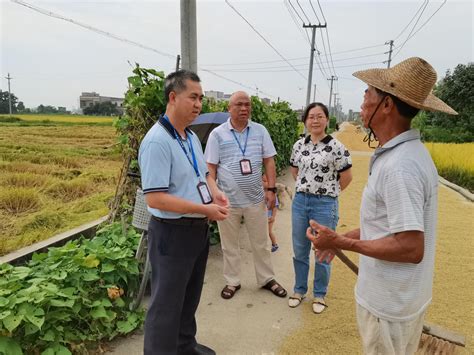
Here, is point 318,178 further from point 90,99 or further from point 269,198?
point 90,99

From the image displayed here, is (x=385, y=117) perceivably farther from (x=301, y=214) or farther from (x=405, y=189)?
(x=301, y=214)

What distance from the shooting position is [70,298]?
7.83 ft

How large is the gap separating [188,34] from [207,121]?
3.32ft

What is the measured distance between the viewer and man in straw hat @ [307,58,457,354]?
1336 millimetres

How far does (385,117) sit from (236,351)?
2096mm

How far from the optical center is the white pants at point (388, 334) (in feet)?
4.95

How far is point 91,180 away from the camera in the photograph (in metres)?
8.95

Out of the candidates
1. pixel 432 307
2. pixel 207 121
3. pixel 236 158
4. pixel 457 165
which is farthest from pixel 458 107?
pixel 236 158

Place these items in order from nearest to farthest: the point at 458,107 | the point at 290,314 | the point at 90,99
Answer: the point at 290,314
the point at 458,107
the point at 90,99

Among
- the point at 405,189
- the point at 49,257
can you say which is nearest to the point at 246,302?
the point at 49,257

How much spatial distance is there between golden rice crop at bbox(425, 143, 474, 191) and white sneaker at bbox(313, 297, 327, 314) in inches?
324

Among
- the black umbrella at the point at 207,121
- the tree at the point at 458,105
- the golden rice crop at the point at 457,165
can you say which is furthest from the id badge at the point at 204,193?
the tree at the point at 458,105

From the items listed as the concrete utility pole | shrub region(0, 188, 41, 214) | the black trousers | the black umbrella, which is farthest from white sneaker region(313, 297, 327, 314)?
shrub region(0, 188, 41, 214)

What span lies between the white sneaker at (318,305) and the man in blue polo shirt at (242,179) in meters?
0.34
